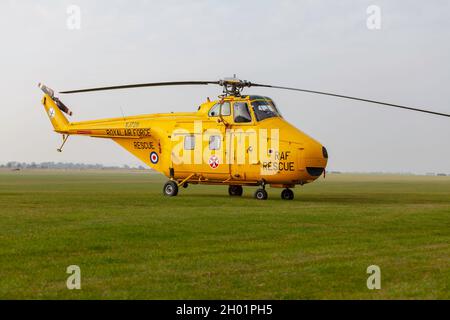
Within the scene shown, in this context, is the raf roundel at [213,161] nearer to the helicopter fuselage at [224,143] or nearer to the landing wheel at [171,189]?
the helicopter fuselage at [224,143]

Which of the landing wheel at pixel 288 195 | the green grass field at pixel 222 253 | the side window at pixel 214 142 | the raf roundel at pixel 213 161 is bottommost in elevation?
the green grass field at pixel 222 253

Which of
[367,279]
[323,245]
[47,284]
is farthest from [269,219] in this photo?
[47,284]

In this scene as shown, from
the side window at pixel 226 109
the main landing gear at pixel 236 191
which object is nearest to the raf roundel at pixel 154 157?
the main landing gear at pixel 236 191

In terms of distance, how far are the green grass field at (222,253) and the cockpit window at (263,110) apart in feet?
23.8

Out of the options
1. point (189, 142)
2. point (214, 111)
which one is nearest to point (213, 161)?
point (189, 142)

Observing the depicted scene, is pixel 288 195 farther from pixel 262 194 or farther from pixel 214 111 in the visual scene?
pixel 214 111

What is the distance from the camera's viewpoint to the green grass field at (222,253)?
364 inches

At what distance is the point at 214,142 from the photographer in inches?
1116

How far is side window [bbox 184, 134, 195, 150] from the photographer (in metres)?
29.2

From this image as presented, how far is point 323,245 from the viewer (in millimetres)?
13609

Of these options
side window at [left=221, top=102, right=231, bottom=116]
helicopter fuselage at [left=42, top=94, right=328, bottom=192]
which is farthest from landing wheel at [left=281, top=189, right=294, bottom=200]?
side window at [left=221, top=102, right=231, bottom=116]

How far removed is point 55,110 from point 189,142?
30.3 feet

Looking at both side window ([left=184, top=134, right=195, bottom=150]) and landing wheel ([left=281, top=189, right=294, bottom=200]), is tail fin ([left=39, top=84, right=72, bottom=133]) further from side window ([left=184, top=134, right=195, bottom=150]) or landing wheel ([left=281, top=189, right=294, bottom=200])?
landing wheel ([left=281, top=189, right=294, bottom=200])
